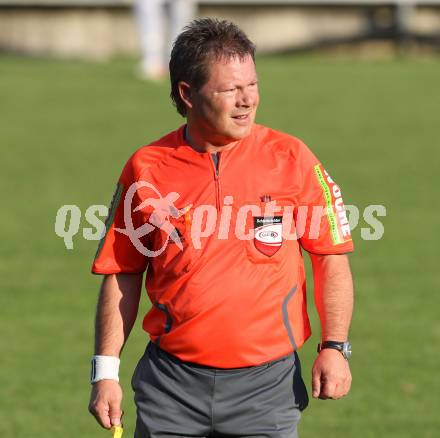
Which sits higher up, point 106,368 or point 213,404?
point 106,368

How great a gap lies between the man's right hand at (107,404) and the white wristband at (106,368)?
19mm

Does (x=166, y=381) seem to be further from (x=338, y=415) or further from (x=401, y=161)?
(x=401, y=161)

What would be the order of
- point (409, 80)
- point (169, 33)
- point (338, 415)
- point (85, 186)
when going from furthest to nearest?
1. point (169, 33)
2. point (409, 80)
3. point (85, 186)
4. point (338, 415)

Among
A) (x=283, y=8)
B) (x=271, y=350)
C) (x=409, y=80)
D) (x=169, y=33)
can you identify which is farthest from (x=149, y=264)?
(x=283, y=8)

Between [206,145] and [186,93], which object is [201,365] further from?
[186,93]

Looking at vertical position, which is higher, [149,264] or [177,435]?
[149,264]

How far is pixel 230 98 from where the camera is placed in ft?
14.8

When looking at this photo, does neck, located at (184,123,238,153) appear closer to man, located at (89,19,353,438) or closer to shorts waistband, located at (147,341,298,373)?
man, located at (89,19,353,438)

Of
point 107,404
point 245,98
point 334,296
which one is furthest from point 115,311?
point 245,98

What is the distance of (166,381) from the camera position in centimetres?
464

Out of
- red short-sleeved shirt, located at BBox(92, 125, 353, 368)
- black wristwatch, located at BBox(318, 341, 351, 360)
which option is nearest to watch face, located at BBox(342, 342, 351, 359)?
black wristwatch, located at BBox(318, 341, 351, 360)

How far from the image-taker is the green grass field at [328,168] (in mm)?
8214

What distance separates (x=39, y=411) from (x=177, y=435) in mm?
3582

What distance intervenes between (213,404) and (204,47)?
125cm
